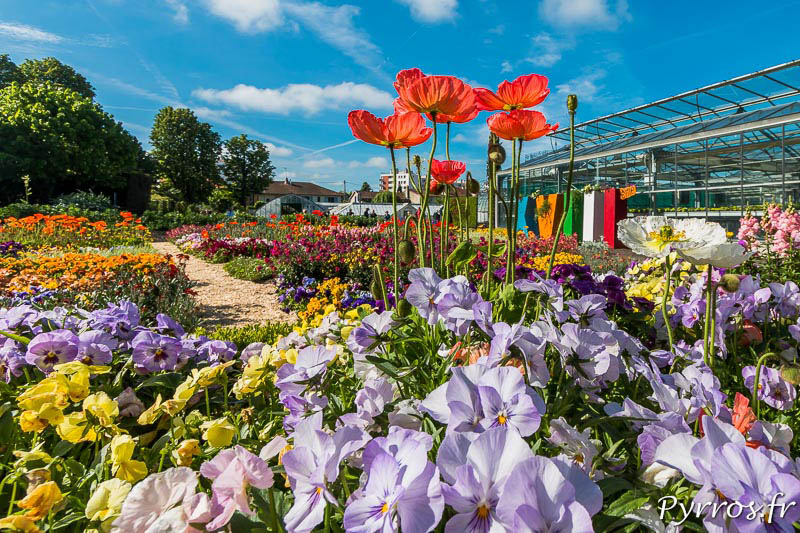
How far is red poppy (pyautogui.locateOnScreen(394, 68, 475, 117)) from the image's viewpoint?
131 cm

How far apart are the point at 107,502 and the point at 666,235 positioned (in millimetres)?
1351

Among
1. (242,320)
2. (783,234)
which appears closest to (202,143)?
(242,320)

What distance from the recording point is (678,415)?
0.72 m

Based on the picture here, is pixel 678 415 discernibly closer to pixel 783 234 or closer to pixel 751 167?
pixel 783 234

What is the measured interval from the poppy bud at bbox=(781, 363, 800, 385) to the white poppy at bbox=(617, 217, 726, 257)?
312 millimetres

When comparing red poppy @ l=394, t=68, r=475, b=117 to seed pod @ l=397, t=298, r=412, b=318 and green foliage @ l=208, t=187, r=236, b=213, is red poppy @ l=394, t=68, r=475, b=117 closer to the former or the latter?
seed pod @ l=397, t=298, r=412, b=318

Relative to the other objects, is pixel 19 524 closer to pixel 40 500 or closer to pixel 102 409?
pixel 40 500

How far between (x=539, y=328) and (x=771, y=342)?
134 centimetres

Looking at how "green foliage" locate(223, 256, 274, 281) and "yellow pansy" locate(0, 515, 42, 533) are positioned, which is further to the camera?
"green foliage" locate(223, 256, 274, 281)

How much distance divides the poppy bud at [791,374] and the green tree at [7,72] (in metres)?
40.6

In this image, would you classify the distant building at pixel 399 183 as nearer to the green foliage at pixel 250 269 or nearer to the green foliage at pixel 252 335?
the green foliage at pixel 252 335

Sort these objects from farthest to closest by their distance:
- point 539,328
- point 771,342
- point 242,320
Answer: point 242,320 < point 771,342 < point 539,328

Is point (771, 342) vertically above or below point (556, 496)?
below

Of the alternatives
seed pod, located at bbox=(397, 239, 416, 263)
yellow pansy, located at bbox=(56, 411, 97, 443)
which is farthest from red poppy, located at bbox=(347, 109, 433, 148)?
yellow pansy, located at bbox=(56, 411, 97, 443)
